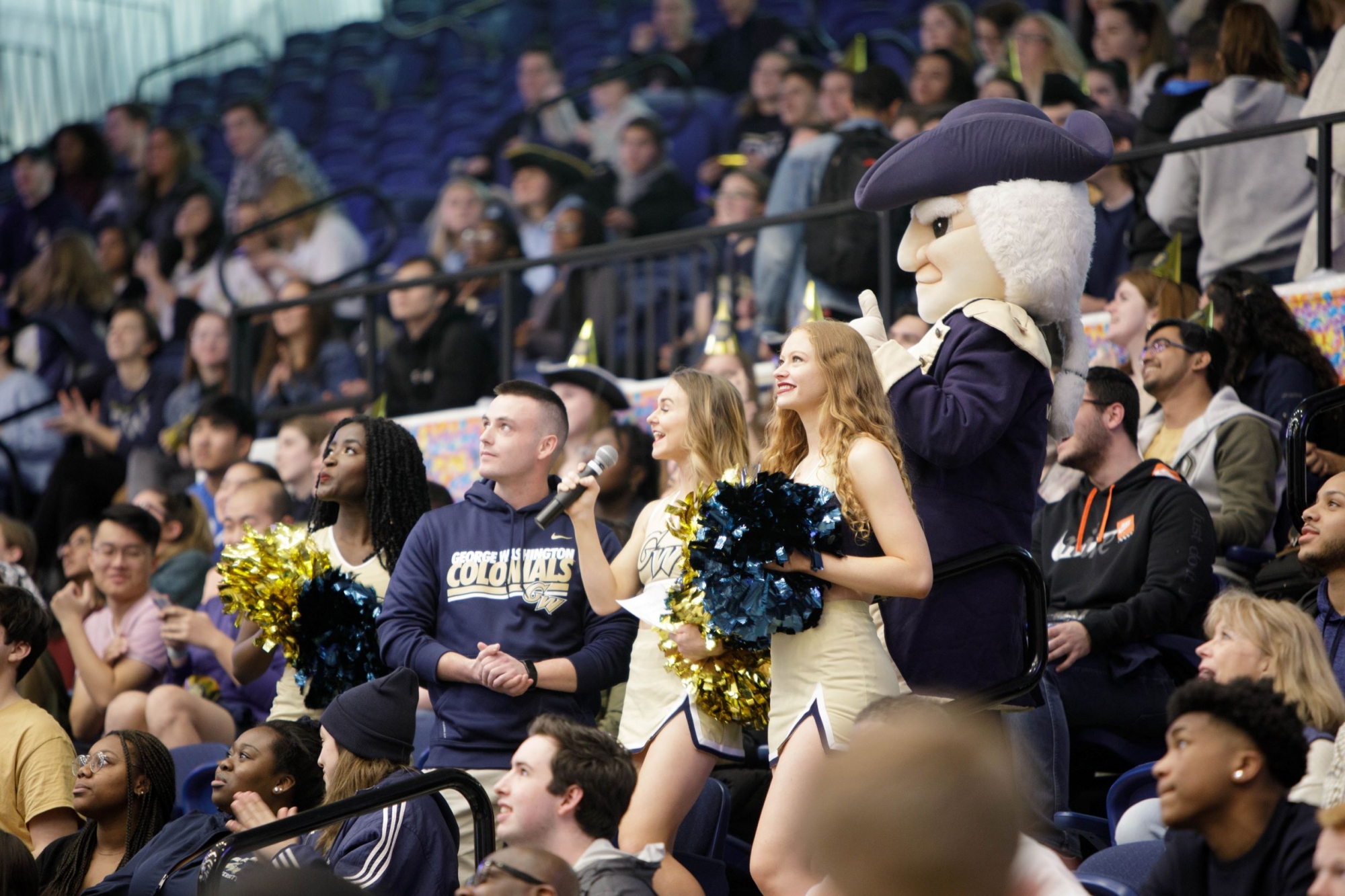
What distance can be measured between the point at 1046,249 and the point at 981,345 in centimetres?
30

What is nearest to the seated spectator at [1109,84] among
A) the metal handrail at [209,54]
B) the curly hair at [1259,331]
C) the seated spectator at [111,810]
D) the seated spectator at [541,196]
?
the curly hair at [1259,331]

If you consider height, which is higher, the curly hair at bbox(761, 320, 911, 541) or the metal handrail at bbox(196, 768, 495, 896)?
the curly hair at bbox(761, 320, 911, 541)

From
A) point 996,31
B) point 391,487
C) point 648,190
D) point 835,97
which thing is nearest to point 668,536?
point 391,487

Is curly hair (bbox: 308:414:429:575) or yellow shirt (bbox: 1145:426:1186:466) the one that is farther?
yellow shirt (bbox: 1145:426:1186:466)

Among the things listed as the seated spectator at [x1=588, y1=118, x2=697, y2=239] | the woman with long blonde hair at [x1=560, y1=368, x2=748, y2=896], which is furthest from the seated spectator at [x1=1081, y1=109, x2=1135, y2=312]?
the seated spectator at [x1=588, y1=118, x2=697, y2=239]

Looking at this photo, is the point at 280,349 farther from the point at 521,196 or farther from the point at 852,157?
the point at 852,157

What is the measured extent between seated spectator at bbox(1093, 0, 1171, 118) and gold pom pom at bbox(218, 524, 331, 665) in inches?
204

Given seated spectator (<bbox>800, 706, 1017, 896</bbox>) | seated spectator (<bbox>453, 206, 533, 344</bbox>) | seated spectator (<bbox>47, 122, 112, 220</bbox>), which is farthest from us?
seated spectator (<bbox>47, 122, 112, 220</bbox>)

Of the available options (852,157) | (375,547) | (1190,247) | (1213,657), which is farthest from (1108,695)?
(852,157)

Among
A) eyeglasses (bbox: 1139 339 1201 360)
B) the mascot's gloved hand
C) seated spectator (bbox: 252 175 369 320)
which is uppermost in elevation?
seated spectator (bbox: 252 175 369 320)

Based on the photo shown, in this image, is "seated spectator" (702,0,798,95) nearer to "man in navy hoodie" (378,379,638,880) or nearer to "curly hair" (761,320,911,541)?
"man in navy hoodie" (378,379,638,880)

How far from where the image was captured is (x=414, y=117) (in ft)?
41.8

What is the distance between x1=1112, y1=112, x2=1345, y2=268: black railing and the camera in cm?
570

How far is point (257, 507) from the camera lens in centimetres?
583
